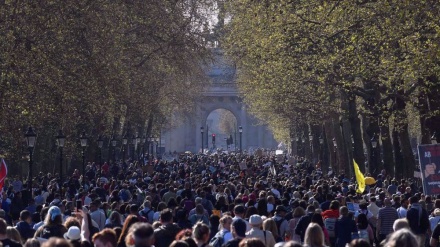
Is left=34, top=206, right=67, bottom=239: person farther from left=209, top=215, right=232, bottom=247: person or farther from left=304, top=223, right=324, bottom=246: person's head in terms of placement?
left=304, top=223, right=324, bottom=246: person's head

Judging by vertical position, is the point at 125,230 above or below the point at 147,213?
below

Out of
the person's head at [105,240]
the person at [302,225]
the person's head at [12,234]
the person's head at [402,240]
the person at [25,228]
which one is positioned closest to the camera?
the person's head at [402,240]

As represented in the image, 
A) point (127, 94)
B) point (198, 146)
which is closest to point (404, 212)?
point (127, 94)

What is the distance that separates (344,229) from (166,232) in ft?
14.5

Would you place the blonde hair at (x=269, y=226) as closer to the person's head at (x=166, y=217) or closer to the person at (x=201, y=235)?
the person's head at (x=166, y=217)

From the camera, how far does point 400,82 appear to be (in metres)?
30.6

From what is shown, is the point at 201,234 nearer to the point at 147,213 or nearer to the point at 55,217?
the point at 55,217

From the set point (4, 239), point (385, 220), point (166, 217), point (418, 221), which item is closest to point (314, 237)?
point (166, 217)

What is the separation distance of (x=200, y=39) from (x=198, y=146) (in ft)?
317

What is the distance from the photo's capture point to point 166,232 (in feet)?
48.7

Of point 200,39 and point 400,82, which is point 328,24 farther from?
point 200,39

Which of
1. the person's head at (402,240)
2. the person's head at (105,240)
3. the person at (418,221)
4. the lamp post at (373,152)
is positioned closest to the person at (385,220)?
the person at (418,221)

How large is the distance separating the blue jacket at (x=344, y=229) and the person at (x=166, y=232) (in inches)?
161

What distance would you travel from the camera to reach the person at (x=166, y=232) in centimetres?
1475
